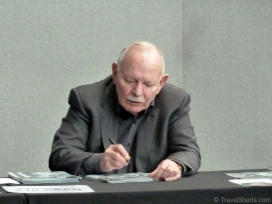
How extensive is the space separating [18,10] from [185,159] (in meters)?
2.13

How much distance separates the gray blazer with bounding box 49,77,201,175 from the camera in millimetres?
2955

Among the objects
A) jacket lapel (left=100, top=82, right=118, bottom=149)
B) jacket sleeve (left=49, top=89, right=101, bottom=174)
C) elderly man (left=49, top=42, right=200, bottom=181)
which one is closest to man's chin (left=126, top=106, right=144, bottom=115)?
elderly man (left=49, top=42, right=200, bottom=181)

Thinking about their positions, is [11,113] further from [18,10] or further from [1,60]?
[18,10]

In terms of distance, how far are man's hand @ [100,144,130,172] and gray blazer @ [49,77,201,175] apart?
0.93ft

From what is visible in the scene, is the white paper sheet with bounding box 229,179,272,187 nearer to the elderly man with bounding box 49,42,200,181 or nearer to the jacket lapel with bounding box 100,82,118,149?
the elderly man with bounding box 49,42,200,181

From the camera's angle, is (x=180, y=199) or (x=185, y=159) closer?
(x=180, y=199)

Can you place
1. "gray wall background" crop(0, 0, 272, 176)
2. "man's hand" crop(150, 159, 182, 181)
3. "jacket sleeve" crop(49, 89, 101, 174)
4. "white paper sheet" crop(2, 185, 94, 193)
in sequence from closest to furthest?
"white paper sheet" crop(2, 185, 94, 193)
"man's hand" crop(150, 159, 182, 181)
"jacket sleeve" crop(49, 89, 101, 174)
"gray wall background" crop(0, 0, 272, 176)

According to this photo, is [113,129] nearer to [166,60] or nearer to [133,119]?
[133,119]

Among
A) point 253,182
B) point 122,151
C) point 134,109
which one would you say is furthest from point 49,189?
point 134,109

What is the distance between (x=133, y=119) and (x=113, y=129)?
115 mm

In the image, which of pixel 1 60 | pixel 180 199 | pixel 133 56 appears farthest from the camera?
pixel 1 60

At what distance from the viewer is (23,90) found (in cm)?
438

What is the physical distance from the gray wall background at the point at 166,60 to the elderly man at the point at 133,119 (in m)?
1.38

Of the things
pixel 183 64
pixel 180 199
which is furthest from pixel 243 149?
pixel 180 199
